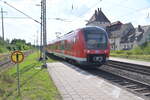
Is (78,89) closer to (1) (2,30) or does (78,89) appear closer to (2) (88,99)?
(2) (88,99)

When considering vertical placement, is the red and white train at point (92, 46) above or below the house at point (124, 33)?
below

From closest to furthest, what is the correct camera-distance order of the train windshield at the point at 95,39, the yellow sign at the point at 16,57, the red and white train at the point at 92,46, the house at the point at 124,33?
1. the yellow sign at the point at 16,57
2. the red and white train at the point at 92,46
3. the train windshield at the point at 95,39
4. the house at the point at 124,33

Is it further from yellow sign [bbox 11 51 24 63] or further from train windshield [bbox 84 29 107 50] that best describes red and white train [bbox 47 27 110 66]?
yellow sign [bbox 11 51 24 63]

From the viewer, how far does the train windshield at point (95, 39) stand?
14.8m

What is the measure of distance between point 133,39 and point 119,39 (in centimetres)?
681

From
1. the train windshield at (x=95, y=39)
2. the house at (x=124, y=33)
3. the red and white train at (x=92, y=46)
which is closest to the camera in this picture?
the red and white train at (x=92, y=46)

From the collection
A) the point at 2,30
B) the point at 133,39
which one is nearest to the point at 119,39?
the point at 133,39

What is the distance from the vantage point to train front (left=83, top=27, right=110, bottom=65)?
48.1 feet

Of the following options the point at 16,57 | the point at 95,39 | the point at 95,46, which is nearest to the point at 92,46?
the point at 95,46

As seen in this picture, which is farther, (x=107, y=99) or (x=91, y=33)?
(x=91, y=33)

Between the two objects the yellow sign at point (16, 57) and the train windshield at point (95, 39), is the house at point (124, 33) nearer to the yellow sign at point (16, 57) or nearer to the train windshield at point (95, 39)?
the train windshield at point (95, 39)

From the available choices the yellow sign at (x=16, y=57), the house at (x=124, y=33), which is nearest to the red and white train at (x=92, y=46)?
the yellow sign at (x=16, y=57)

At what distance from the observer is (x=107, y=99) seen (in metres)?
6.50

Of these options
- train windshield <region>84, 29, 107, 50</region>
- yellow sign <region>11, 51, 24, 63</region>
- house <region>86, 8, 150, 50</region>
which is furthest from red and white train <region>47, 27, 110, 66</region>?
house <region>86, 8, 150, 50</region>
